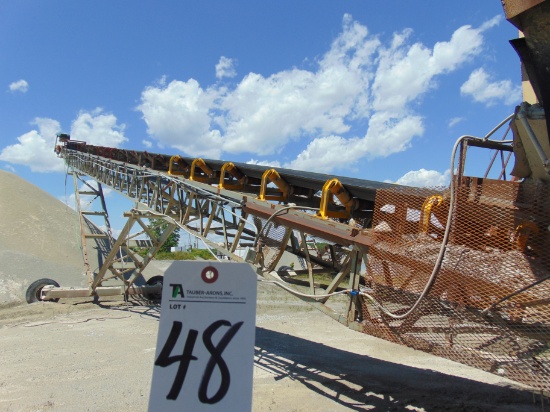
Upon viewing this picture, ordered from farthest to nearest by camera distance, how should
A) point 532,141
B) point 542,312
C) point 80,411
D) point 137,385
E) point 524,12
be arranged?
point 137,385, point 80,411, point 542,312, point 532,141, point 524,12

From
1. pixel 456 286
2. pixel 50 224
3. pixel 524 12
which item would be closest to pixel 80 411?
pixel 456 286

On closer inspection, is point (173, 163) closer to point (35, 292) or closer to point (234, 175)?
point (234, 175)

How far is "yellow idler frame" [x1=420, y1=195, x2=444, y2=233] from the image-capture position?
136 inches

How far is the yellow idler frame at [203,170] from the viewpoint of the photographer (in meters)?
7.79

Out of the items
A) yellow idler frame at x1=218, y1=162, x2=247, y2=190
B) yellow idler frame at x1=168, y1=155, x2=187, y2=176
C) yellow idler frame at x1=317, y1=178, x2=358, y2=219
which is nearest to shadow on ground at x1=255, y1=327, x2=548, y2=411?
yellow idler frame at x1=317, y1=178, x2=358, y2=219

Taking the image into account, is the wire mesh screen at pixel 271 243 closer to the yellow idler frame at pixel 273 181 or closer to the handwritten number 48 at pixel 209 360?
the yellow idler frame at pixel 273 181

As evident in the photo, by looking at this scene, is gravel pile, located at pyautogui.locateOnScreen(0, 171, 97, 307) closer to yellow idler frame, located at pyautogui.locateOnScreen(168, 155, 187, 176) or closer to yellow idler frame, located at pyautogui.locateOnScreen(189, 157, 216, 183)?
yellow idler frame, located at pyautogui.locateOnScreen(168, 155, 187, 176)

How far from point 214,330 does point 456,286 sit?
196 cm

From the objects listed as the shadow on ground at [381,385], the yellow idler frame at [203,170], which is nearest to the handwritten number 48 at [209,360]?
the shadow on ground at [381,385]

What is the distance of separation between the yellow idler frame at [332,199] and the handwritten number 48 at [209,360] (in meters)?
2.81

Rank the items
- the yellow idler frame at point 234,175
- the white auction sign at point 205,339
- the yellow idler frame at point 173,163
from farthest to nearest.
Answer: the yellow idler frame at point 173,163 → the yellow idler frame at point 234,175 → the white auction sign at point 205,339

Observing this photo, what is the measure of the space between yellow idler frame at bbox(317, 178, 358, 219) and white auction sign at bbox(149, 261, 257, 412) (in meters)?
2.70

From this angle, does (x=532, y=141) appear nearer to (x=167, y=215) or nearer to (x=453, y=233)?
(x=453, y=233)

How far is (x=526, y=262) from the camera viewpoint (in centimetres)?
290
